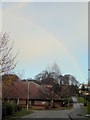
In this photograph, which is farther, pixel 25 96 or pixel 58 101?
pixel 58 101

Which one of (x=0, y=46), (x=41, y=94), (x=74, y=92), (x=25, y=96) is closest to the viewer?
(x=0, y=46)

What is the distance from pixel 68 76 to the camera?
101 meters

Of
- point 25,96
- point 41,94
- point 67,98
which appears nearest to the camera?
point 25,96

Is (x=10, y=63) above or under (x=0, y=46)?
under

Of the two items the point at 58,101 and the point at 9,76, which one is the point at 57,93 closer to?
the point at 58,101

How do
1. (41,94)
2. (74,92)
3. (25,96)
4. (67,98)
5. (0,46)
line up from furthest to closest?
(74,92), (67,98), (41,94), (25,96), (0,46)

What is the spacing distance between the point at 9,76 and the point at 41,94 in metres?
55.3

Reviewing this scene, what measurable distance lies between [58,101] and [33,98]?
9.23m

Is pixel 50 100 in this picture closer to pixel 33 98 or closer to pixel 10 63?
pixel 33 98

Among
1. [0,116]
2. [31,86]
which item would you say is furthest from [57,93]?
[0,116]

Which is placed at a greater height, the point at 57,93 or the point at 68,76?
the point at 68,76

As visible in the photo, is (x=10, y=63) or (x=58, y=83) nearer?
(x=10, y=63)

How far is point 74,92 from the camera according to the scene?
322 feet

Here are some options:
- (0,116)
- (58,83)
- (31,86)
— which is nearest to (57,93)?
(58,83)
